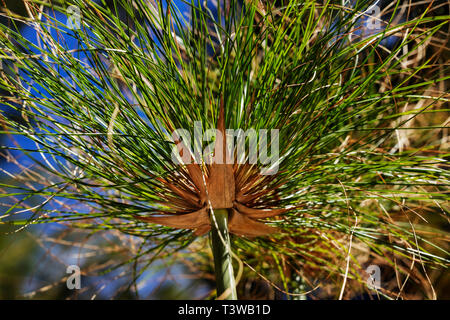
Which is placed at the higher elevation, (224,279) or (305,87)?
(305,87)

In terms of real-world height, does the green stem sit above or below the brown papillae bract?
below

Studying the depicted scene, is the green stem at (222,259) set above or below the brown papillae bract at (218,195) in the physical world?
below

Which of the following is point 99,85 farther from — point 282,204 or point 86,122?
point 282,204

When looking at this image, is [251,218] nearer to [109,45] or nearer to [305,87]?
[305,87]

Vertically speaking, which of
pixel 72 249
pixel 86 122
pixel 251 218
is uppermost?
pixel 86 122
